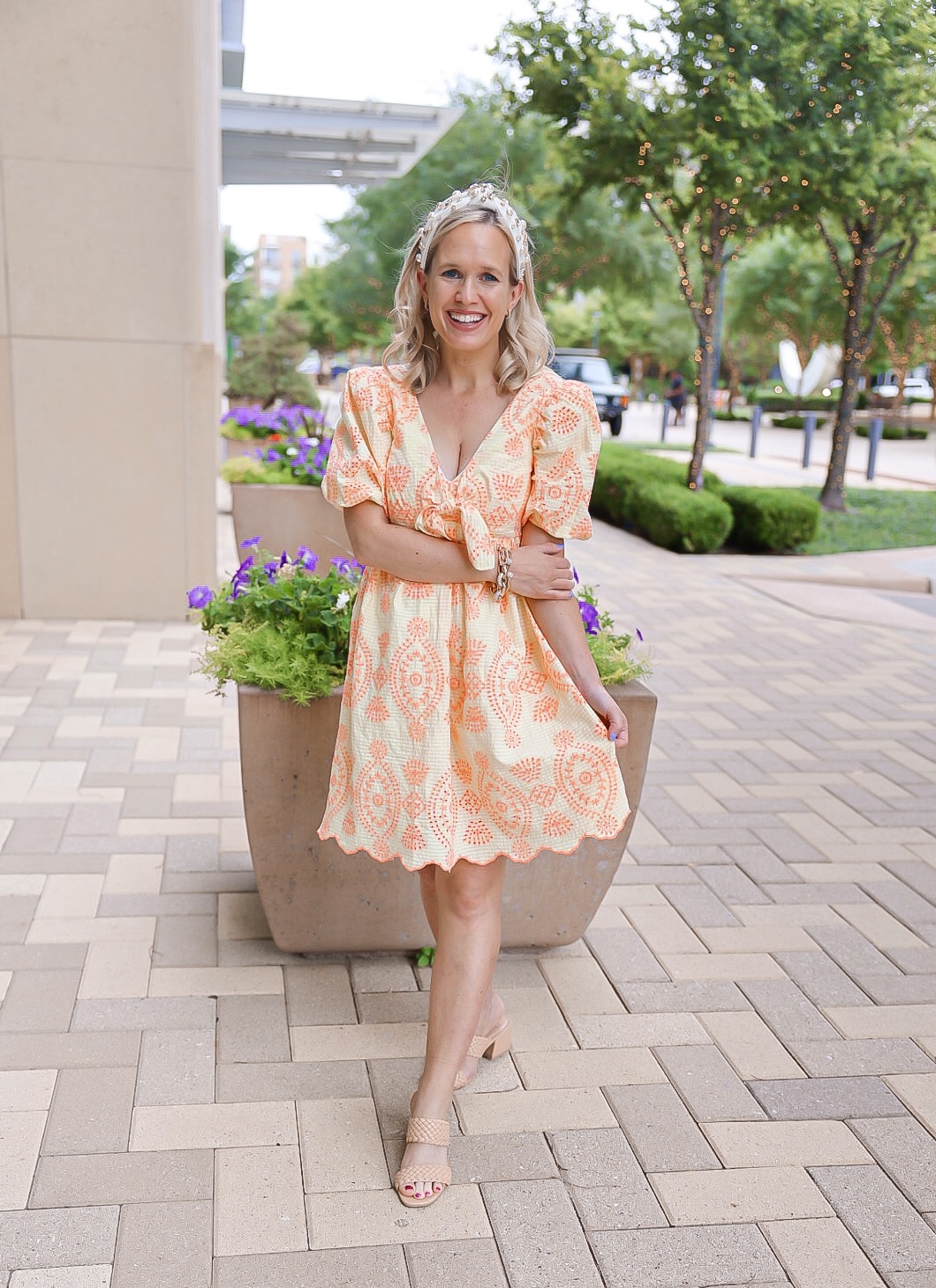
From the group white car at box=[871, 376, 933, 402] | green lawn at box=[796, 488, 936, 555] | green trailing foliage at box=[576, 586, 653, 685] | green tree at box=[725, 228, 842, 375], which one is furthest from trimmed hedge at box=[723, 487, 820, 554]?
white car at box=[871, 376, 933, 402]

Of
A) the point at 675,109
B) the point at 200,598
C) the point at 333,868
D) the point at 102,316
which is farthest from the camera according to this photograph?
the point at 675,109

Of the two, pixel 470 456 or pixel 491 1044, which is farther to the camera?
pixel 491 1044

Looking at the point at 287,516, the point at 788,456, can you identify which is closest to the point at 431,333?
the point at 287,516

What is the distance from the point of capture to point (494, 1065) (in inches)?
94.7

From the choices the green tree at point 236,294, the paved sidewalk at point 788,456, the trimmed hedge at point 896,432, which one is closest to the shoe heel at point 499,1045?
the paved sidewalk at point 788,456

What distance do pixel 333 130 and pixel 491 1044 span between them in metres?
11.8

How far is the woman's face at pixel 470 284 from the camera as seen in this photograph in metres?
1.98

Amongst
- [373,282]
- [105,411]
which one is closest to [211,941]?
[105,411]

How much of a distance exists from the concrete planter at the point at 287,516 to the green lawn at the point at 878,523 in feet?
17.1

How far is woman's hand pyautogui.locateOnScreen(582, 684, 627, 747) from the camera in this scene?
2.09m

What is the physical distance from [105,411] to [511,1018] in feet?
13.7

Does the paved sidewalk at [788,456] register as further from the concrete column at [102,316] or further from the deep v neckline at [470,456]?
the deep v neckline at [470,456]

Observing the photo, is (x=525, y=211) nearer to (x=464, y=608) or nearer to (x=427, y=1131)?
(x=464, y=608)

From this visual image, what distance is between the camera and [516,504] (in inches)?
80.3
